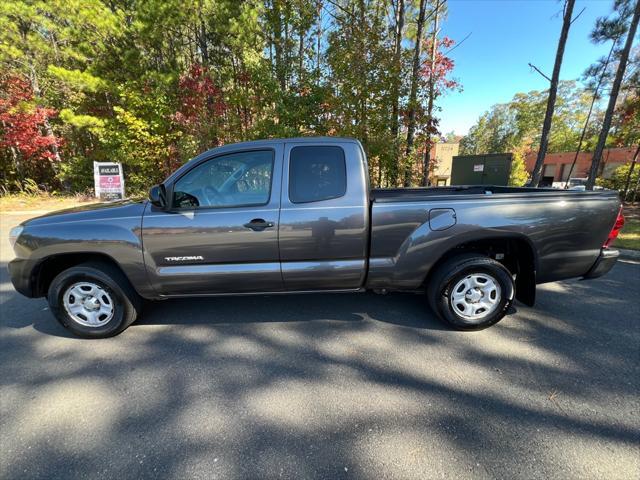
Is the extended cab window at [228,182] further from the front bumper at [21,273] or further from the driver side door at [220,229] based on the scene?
the front bumper at [21,273]

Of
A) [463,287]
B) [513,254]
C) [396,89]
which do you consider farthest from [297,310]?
[396,89]

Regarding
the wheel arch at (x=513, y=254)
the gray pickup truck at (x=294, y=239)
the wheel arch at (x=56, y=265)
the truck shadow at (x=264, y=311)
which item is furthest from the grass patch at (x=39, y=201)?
the wheel arch at (x=513, y=254)

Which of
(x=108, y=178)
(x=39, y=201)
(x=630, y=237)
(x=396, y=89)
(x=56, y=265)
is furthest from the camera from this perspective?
(x=39, y=201)

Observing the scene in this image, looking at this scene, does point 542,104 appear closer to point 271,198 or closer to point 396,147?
point 396,147

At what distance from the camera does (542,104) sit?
42.1 meters

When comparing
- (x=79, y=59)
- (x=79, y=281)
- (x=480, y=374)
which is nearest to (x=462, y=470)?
(x=480, y=374)

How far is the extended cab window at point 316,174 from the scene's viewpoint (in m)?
2.87

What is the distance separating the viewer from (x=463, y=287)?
3045 millimetres

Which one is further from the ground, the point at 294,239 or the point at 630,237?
the point at 294,239

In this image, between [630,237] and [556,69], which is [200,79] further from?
[630,237]

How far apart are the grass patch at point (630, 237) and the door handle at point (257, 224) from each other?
7493 millimetres

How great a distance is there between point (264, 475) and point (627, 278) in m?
5.78

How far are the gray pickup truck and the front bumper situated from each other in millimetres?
12

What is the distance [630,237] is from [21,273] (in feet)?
35.9
